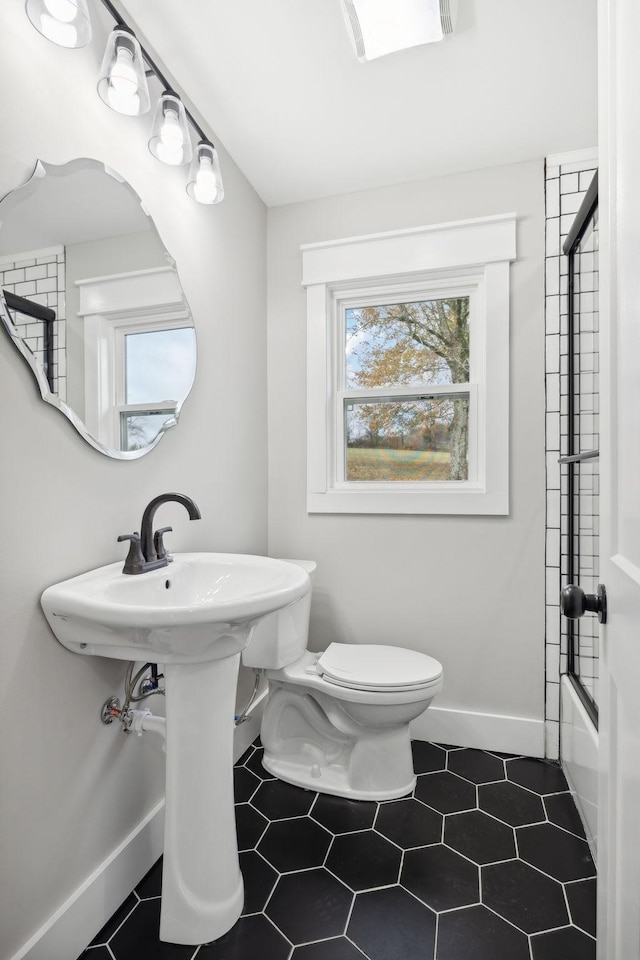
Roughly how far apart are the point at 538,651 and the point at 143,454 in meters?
1.67

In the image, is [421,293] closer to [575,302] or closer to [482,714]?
[575,302]

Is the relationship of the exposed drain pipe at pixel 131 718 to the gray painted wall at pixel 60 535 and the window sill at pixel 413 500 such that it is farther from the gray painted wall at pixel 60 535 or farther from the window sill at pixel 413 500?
the window sill at pixel 413 500

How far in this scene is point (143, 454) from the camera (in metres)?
1.45

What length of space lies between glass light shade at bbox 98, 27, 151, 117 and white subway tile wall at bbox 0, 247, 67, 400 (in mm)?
401

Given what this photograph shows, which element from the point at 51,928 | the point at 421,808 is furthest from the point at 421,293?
the point at 51,928

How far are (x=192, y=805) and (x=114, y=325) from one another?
1.23 metres

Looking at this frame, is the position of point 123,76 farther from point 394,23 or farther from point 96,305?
point 394,23

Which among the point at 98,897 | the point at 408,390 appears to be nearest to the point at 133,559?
the point at 98,897

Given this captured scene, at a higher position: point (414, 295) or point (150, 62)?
point (150, 62)

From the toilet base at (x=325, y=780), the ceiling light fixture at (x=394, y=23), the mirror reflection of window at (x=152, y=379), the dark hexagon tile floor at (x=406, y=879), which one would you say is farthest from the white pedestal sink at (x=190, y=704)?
the ceiling light fixture at (x=394, y=23)

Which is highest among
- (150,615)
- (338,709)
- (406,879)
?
(150,615)

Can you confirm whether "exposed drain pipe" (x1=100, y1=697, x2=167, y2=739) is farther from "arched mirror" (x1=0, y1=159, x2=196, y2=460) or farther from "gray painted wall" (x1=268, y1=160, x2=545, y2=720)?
"gray painted wall" (x1=268, y1=160, x2=545, y2=720)

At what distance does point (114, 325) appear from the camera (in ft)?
4.47

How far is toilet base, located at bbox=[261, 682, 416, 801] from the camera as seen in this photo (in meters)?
1.75
